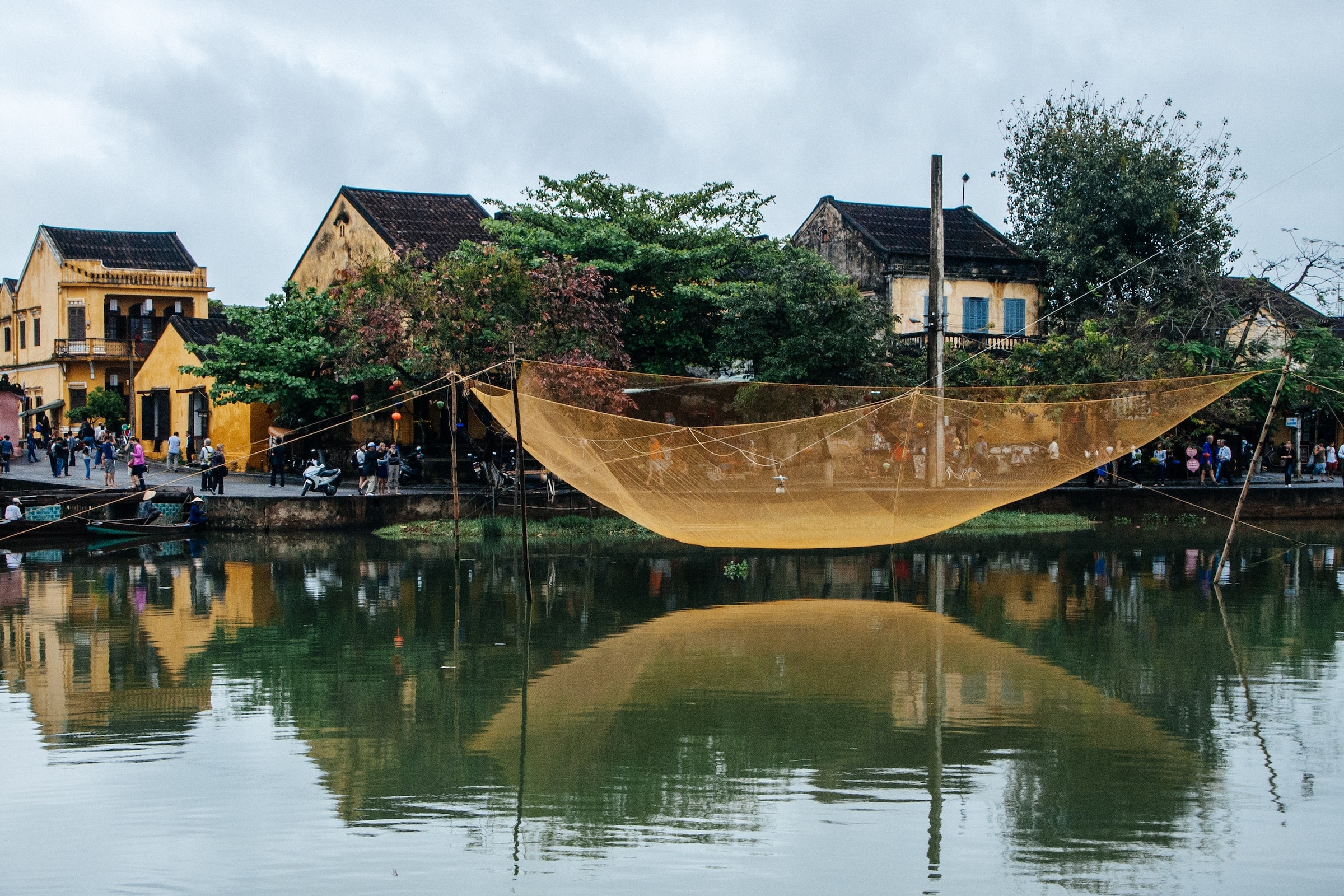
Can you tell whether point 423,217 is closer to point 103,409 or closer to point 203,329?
point 203,329

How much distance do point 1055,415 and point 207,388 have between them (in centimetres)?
1987

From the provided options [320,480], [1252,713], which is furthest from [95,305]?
[1252,713]

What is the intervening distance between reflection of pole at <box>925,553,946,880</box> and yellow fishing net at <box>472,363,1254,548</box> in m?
1.54

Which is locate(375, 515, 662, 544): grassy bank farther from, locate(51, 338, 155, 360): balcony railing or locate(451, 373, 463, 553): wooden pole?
locate(51, 338, 155, 360): balcony railing

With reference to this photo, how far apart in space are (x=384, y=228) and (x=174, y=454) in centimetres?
620

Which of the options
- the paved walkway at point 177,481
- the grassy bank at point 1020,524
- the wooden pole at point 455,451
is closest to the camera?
the wooden pole at point 455,451

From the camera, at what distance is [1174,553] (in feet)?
52.5

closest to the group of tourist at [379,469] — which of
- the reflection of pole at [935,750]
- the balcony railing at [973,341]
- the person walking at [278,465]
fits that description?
the person walking at [278,465]

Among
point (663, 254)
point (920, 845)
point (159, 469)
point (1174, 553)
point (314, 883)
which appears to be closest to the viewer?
point (314, 883)

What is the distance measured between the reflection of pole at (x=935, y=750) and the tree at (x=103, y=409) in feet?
84.7

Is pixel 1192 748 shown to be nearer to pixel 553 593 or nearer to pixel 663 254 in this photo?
pixel 553 593

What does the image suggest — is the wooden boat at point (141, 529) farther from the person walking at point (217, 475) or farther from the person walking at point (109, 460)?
the person walking at point (109, 460)

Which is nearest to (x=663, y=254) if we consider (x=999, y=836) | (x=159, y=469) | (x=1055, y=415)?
(x=1055, y=415)

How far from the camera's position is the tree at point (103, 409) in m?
30.5
